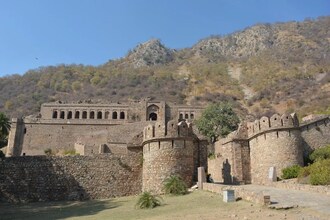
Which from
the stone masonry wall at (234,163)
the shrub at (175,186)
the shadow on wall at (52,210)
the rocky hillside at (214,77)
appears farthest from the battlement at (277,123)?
the rocky hillside at (214,77)

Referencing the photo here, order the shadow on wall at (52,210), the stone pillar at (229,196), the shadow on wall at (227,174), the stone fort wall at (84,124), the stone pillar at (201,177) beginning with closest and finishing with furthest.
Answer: the stone pillar at (229,196), the shadow on wall at (52,210), the stone pillar at (201,177), the shadow on wall at (227,174), the stone fort wall at (84,124)

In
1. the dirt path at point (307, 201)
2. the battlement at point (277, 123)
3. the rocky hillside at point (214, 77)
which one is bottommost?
the dirt path at point (307, 201)

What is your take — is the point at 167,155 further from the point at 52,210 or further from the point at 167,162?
the point at 52,210

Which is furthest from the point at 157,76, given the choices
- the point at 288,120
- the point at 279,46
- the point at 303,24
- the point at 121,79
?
the point at 288,120

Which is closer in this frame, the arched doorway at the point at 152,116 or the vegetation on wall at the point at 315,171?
the vegetation on wall at the point at 315,171

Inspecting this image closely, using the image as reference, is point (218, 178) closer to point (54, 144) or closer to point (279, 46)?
point (54, 144)

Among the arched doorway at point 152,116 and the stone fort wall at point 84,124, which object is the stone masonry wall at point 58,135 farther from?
the arched doorway at point 152,116

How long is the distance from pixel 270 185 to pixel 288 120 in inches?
182

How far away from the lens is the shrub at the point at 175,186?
64.3 feet

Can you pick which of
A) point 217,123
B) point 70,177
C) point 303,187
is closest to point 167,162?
point 70,177

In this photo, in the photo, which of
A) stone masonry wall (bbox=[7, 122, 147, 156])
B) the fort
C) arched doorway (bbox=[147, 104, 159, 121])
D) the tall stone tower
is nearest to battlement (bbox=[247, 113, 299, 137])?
the fort

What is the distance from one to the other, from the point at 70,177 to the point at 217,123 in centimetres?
2151

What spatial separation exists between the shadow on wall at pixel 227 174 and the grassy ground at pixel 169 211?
21.6 ft

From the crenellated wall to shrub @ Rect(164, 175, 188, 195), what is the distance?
2.77 feet
